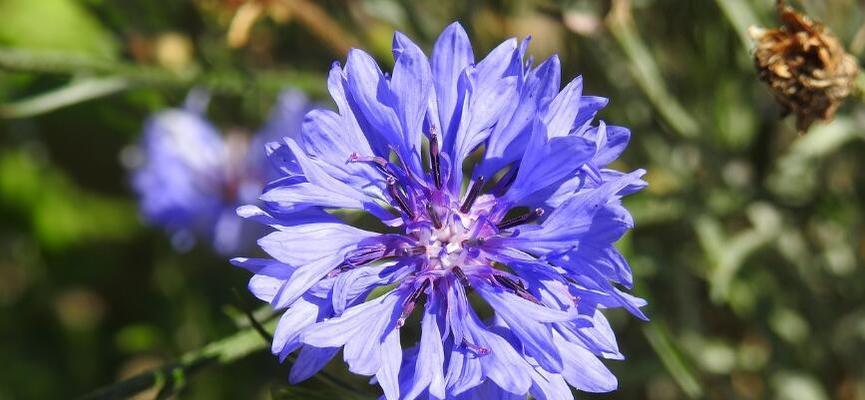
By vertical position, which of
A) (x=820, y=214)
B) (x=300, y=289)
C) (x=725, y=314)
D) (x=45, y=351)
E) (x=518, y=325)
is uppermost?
(x=300, y=289)

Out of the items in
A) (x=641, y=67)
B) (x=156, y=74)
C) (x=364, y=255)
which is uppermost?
(x=156, y=74)

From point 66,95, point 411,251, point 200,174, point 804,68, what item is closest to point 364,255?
point 411,251

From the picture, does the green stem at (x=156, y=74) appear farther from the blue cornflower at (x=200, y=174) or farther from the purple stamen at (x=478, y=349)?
the purple stamen at (x=478, y=349)

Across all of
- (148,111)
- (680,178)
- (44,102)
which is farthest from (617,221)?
(148,111)

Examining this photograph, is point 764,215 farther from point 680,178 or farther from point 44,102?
point 44,102

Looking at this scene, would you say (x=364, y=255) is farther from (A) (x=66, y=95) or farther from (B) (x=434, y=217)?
(A) (x=66, y=95)

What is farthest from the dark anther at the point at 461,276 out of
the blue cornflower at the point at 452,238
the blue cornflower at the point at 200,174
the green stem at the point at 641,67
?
the blue cornflower at the point at 200,174

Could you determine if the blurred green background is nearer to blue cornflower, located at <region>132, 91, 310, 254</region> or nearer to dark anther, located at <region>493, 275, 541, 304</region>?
blue cornflower, located at <region>132, 91, 310, 254</region>
